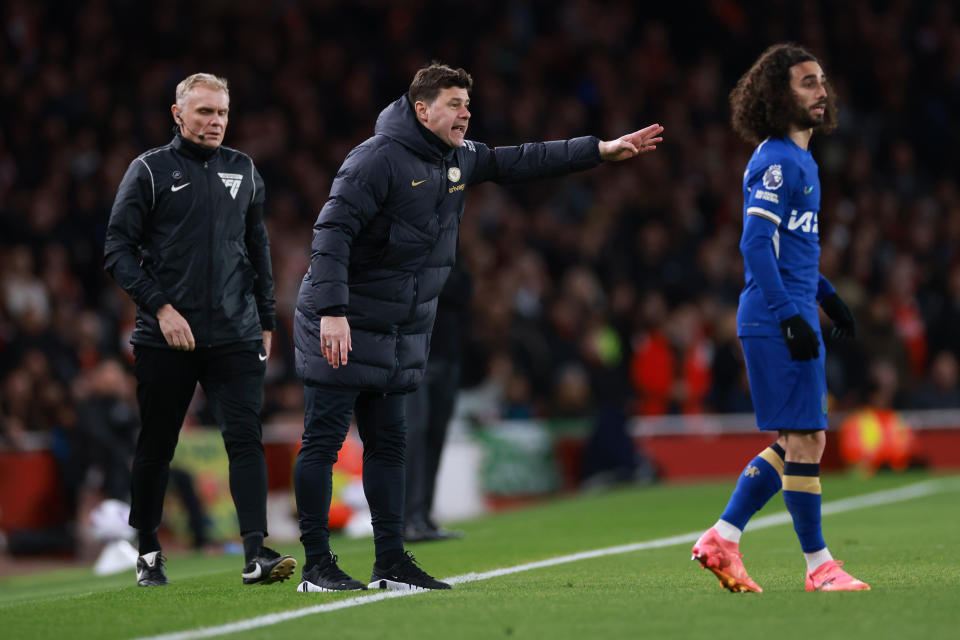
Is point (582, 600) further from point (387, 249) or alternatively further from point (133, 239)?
point (133, 239)

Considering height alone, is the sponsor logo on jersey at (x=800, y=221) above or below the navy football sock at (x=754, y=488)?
above

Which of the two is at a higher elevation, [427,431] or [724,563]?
[427,431]

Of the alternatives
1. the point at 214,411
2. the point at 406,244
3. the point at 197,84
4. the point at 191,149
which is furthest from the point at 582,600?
the point at 197,84

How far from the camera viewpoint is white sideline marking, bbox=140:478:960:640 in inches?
208

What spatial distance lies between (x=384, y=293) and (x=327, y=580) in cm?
123

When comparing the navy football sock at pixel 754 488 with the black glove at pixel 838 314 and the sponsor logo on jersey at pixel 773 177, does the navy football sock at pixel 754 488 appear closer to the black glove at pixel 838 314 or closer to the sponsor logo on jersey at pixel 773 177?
the black glove at pixel 838 314

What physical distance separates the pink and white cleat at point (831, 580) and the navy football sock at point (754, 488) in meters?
0.35

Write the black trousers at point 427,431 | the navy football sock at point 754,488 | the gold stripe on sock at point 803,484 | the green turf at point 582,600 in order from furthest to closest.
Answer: the black trousers at point 427,431 < the navy football sock at point 754,488 < the gold stripe on sock at point 803,484 < the green turf at point 582,600

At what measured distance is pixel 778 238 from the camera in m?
6.18

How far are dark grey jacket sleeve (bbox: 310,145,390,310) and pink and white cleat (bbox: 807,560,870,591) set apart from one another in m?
2.23

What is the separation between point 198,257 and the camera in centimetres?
686

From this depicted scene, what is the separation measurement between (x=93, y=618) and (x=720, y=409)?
13123 mm

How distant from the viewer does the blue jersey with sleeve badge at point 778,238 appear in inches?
237

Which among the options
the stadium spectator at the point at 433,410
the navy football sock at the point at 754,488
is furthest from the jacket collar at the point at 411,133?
the stadium spectator at the point at 433,410
